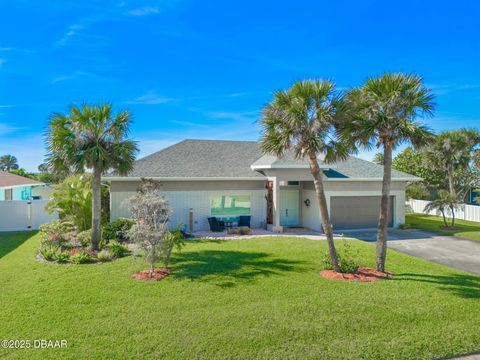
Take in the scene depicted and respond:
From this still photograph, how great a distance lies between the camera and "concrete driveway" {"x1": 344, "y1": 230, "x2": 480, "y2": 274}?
44.7 ft

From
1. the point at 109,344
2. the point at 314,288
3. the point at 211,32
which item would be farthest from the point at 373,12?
the point at 109,344

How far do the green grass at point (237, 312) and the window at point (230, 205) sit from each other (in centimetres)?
823

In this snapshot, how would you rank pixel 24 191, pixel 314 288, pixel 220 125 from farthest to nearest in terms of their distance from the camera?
pixel 24 191 → pixel 220 125 → pixel 314 288

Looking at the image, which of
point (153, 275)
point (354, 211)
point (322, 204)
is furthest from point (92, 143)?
point (354, 211)

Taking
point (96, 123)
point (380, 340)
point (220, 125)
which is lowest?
point (380, 340)

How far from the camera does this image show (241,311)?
7789 mm

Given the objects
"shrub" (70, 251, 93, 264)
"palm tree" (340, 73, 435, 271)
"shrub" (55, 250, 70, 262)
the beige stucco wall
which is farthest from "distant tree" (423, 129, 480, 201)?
"shrub" (55, 250, 70, 262)

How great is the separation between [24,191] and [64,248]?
81.9 ft

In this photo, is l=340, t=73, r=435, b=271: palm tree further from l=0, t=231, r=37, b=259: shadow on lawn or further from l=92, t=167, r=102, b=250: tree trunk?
l=0, t=231, r=37, b=259: shadow on lawn

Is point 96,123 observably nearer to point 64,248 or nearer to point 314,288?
point 64,248

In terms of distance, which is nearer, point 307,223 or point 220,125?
point 307,223

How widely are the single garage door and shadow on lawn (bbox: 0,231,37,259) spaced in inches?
709

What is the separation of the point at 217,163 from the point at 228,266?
36.7 feet

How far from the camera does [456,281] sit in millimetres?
10562
